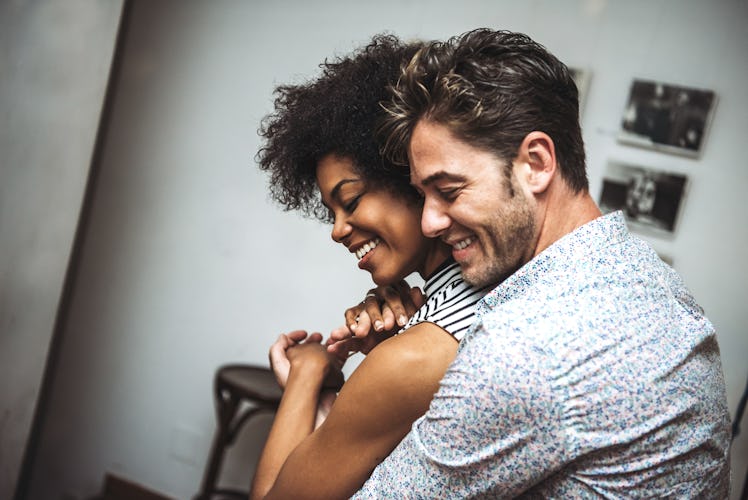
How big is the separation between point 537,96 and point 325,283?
2.34m

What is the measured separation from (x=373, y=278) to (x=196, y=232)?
2.41m

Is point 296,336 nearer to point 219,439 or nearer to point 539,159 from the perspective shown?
point 539,159

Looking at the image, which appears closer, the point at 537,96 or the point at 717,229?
the point at 537,96

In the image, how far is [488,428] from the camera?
0.94 meters

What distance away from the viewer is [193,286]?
Result: 12.3 ft

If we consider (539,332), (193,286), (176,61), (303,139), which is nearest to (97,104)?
(176,61)

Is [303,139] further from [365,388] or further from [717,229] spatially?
[717,229]

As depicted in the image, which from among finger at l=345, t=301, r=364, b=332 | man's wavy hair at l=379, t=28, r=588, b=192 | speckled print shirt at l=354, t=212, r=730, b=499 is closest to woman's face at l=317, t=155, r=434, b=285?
finger at l=345, t=301, r=364, b=332

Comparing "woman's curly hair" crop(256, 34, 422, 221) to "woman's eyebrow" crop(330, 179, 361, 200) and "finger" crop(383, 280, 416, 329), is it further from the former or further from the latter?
"finger" crop(383, 280, 416, 329)

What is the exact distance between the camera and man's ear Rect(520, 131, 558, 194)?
1.22 metres

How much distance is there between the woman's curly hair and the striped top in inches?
7.8

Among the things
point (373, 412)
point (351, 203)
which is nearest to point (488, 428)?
point (373, 412)

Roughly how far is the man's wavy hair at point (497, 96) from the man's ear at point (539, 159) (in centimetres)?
2

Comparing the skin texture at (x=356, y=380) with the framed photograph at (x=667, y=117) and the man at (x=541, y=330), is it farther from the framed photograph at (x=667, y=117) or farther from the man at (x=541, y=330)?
the framed photograph at (x=667, y=117)
